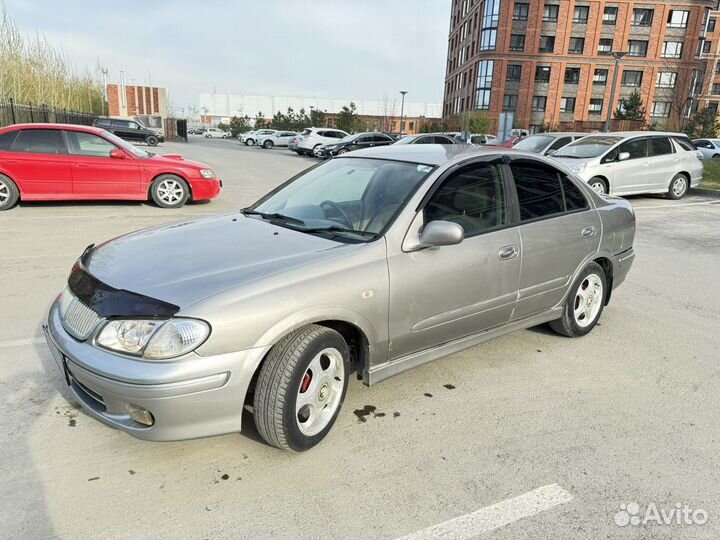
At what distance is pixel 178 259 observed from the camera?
2.99 metres

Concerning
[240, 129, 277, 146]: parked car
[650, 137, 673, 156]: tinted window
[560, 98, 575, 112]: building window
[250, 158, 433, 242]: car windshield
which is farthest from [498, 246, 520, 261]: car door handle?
[560, 98, 575, 112]: building window

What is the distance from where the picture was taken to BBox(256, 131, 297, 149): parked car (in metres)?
44.2

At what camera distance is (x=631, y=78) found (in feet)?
202

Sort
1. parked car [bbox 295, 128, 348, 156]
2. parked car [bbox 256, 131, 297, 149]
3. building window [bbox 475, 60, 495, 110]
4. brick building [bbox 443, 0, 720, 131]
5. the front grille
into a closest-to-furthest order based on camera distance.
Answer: the front grille → parked car [bbox 295, 128, 348, 156] → parked car [bbox 256, 131, 297, 149] → brick building [bbox 443, 0, 720, 131] → building window [bbox 475, 60, 495, 110]

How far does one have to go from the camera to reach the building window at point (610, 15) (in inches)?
2354

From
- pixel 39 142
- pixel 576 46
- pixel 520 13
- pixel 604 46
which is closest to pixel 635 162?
pixel 39 142

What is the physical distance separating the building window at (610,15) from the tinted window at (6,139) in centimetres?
6623

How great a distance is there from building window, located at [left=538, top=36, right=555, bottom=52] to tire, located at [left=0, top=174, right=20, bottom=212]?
6258 centimetres

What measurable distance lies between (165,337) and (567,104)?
6823 centimetres


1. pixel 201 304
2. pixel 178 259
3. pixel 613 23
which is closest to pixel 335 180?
pixel 178 259

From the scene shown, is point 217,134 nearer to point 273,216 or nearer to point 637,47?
point 637,47

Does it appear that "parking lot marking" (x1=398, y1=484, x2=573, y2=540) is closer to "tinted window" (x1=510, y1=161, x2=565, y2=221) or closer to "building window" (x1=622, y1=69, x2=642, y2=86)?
"tinted window" (x1=510, y1=161, x2=565, y2=221)

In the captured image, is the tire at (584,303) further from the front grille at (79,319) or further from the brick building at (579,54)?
the brick building at (579,54)

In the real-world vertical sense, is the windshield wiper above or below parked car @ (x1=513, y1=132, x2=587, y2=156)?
below
